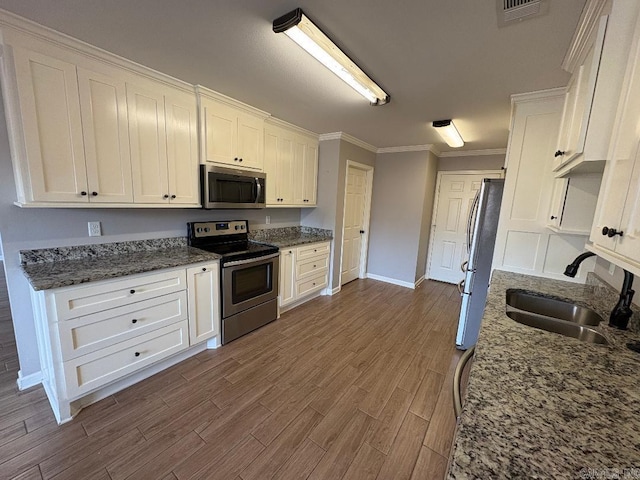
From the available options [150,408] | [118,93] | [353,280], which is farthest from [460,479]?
[353,280]

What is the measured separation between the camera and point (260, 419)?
5.86 ft

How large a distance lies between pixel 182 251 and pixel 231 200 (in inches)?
28.2

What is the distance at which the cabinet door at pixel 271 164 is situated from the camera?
10.6 ft

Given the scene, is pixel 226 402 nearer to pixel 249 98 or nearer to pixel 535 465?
pixel 535 465

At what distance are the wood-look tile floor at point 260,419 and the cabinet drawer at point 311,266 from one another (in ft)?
3.06

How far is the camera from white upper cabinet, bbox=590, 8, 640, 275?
82cm

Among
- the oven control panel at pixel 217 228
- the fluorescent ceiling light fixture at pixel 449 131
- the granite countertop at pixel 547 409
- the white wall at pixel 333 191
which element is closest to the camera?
the granite countertop at pixel 547 409

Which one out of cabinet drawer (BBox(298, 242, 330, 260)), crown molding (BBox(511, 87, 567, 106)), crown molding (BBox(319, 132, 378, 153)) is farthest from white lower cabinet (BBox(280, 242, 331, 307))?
crown molding (BBox(511, 87, 567, 106))

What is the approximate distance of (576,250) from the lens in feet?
6.88

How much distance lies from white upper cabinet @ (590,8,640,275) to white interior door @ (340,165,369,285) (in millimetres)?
3323

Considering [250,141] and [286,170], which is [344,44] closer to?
[250,141]

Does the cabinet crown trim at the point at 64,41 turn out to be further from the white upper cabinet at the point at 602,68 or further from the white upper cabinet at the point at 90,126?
the white upper cabinet at the point at 602,68

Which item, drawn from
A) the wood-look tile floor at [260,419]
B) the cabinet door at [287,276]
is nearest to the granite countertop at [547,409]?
the wood-look tile floor at [260,419]

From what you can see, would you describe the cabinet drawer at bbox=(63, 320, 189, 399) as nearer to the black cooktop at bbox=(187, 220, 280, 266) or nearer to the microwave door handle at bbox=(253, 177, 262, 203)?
the black cooktop at bbox=(187, 220, 280, 266)
